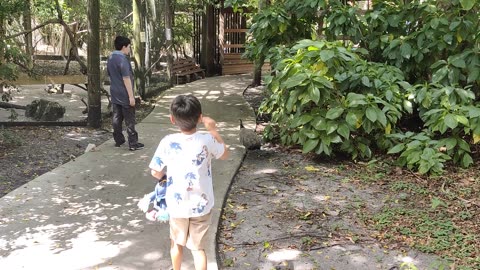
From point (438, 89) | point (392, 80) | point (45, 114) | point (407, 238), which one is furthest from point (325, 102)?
point (45, 114)

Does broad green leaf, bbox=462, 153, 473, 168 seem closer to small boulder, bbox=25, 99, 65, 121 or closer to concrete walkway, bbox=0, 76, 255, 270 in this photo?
concrete walkway, bbox=0, 76, 255, 270

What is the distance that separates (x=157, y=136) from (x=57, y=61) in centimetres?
1116

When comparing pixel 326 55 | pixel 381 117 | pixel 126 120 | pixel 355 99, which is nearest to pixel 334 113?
pixel 355 99

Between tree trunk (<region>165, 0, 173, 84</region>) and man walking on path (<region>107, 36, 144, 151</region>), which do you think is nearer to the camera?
man walking on path (<region>107, 36, 144, 151</region>)

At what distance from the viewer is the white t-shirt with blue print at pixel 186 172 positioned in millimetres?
2916

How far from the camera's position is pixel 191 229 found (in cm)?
300

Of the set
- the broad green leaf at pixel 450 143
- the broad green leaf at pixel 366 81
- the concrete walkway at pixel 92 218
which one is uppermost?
the broad green leaf at pixel 366 81

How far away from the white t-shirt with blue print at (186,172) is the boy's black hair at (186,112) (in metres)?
0.08

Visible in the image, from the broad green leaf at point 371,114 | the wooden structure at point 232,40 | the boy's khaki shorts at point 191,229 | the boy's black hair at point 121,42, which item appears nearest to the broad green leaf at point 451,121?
the broad green leaf at point 371,114

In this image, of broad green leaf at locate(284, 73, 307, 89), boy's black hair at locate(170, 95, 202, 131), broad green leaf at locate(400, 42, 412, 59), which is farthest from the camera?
broad green leaf at locate(400, 42, 412, 59)

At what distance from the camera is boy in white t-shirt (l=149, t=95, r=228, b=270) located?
9.56ft

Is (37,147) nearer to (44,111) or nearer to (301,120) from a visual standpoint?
(44,111)

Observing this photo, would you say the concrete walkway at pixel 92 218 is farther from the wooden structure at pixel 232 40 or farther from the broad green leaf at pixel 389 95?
the wooden structure at pixel 232 40

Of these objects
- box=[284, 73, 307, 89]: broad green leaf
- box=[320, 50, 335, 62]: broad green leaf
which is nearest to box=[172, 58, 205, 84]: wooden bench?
box=[284, 73, 307, 89]: broad green leaf
